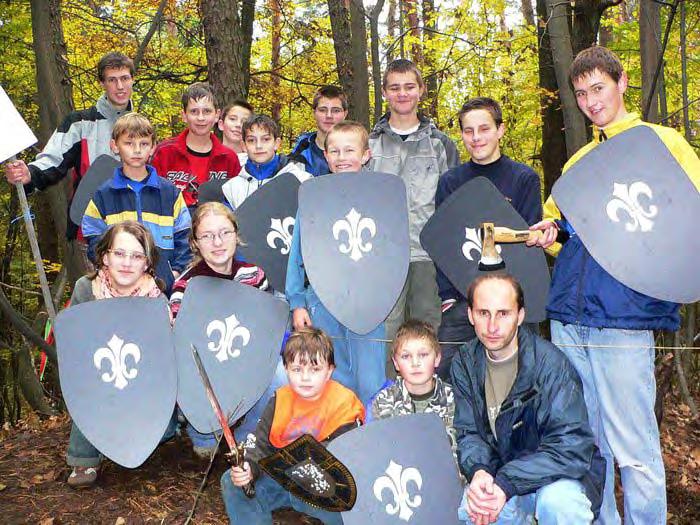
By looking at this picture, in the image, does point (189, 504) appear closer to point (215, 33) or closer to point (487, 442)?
point (487, 442)

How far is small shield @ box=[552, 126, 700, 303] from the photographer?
285 centimetres

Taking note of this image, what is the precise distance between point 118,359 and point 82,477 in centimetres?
72

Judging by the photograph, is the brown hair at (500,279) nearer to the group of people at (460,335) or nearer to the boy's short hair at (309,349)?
the group of people at (460,335)

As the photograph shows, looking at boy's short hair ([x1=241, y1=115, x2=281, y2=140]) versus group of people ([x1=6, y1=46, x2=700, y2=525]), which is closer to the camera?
group of people ([x1=6, y1=46, x2=700, y2=525])

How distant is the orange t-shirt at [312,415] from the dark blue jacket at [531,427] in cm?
41

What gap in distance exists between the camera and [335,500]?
2.67 meters

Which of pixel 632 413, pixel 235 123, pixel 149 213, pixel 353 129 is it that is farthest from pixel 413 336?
pixel 235 123

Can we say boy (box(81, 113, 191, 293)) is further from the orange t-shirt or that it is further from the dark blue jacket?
the dark blue jacket

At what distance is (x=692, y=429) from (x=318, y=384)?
13.3 ft

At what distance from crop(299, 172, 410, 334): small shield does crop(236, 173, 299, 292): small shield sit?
1.52ft

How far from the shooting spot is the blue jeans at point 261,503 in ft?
9.25

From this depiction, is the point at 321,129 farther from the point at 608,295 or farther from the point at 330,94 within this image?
the point at 608,295

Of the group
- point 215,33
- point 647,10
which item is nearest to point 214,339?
point 215,33

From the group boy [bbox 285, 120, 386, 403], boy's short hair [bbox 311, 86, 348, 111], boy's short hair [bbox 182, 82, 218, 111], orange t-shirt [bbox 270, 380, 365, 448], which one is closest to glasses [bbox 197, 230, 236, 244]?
boy [bbox 285, 120, 386, 403]
